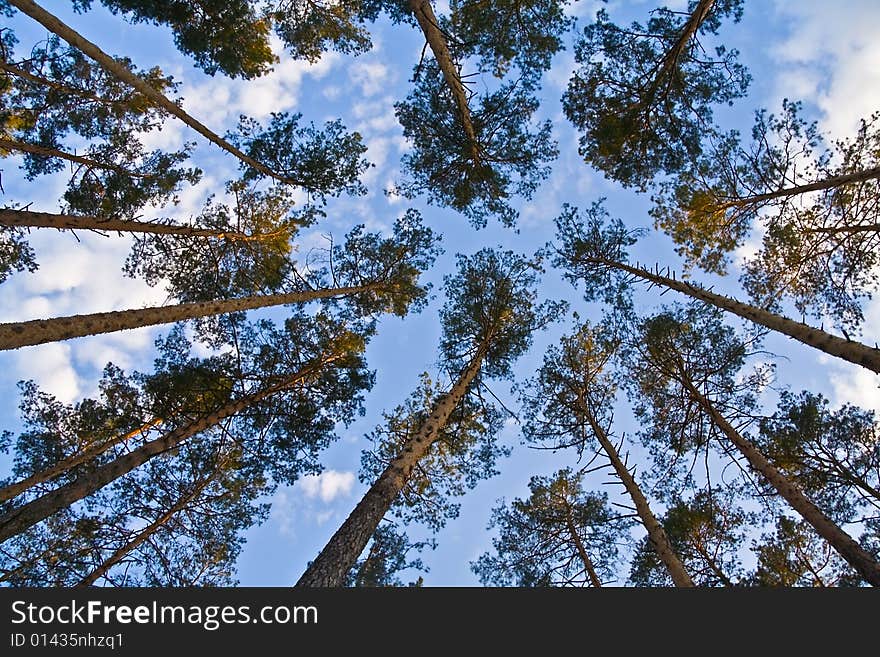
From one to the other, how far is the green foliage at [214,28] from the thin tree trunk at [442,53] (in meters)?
3.69

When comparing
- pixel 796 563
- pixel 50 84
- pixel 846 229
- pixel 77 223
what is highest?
pixel 50 84

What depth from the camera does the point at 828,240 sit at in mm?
7332

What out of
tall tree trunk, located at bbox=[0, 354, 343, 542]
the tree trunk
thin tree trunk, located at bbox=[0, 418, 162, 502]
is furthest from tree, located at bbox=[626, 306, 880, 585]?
thin tree trunk, located at bbox=[0, 418, 162, 502]

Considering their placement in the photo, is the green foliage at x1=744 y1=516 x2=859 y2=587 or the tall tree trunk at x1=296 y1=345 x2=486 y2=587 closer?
the tall tree trunk at x1=296 y1=345 x2=486 y2=587

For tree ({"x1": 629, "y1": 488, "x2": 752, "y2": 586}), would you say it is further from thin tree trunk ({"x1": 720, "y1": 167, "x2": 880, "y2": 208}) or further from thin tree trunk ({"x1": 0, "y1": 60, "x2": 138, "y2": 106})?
thin tree trunk ({"x1": 0, "y1": 60, "x2": 138, "y2": 106})

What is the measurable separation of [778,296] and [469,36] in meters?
7.93

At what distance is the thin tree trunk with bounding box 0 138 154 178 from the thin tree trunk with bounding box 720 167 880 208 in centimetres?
1145

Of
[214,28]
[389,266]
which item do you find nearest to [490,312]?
[389,266]

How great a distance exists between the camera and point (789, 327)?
6.61 metres

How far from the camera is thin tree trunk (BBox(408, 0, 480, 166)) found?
736cm

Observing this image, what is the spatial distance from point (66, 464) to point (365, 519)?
6.19 m

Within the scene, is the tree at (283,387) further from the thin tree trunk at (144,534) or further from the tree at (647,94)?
the tree at (647,94)

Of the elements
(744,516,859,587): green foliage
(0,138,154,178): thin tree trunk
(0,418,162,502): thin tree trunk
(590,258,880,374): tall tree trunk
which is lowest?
(744,516,859,587): green foliage

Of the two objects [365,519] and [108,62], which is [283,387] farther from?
[108,62]
